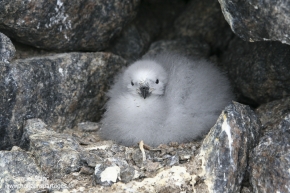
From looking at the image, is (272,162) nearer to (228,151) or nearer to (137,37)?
(228,151)

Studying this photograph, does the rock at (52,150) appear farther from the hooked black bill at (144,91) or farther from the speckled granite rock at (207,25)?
the speckled granite rock at (207,25)

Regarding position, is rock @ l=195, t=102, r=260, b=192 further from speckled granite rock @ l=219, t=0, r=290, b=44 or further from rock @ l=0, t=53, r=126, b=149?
rock @ l=0, t=53, r=126, b=149

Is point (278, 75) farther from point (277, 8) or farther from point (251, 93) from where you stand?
point (277, 8)

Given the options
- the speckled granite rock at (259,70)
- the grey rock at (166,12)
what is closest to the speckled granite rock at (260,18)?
the speckled granite rock at (259,70)

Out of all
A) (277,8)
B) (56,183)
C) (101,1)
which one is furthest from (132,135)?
(277,8)

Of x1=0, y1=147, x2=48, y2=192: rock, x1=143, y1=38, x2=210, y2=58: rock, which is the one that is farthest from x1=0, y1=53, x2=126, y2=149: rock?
x1=143, y1=38, x2=210, y2=58: rock

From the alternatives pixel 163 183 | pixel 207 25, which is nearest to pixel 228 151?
pixel 163 183
